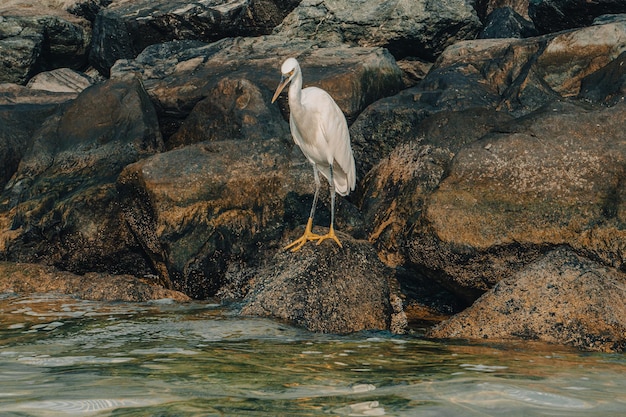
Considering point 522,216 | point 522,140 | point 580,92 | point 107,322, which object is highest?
point 580,92

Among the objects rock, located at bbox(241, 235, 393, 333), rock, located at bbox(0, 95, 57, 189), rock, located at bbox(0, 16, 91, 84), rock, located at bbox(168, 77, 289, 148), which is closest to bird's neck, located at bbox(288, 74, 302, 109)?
rock, located at bbox(241, 235, 393, 333)

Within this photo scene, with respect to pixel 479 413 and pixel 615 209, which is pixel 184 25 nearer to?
pixel 615 209

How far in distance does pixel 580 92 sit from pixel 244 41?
596 centimetres

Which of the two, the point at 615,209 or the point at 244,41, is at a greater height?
the point at 244,41

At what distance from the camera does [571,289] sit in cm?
618

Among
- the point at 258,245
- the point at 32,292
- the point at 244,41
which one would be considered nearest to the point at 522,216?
the point at 258,245

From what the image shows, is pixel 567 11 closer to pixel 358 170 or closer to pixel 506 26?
pixel 506 26

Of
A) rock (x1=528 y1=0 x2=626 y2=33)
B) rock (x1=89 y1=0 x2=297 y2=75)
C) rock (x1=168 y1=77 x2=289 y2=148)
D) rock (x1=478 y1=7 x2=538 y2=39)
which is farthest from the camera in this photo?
rock (x1=89 y1=0 x2=297 y2=75)

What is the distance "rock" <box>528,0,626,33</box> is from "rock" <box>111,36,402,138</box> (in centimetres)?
322

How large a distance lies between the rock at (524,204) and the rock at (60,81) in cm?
1081

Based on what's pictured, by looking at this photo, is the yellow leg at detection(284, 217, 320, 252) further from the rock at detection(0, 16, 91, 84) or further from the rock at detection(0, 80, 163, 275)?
the rock at detection(0, 16, 91, 84)

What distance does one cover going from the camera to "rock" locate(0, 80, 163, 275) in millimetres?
9648

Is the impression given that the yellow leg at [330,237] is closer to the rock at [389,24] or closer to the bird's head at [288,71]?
the bird's head at [288,71]

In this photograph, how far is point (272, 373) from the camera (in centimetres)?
455
